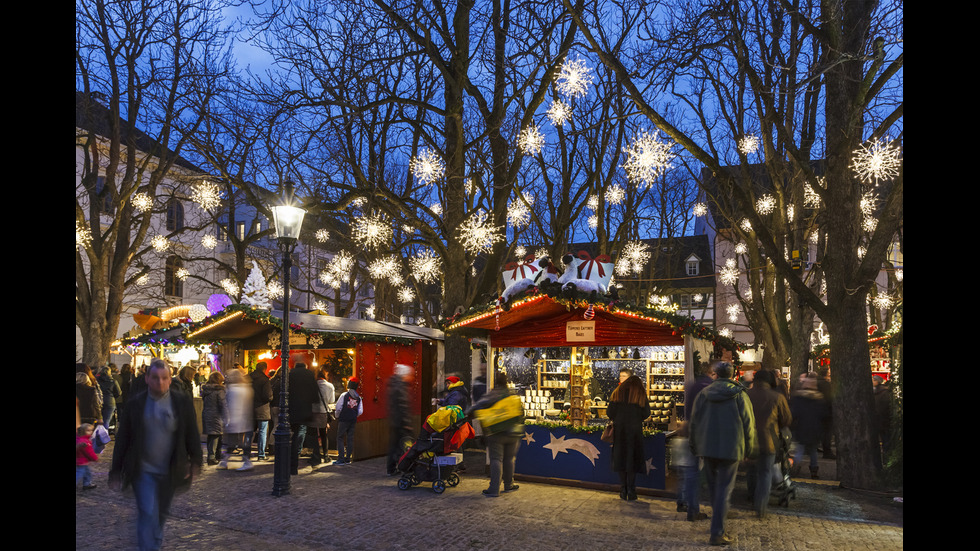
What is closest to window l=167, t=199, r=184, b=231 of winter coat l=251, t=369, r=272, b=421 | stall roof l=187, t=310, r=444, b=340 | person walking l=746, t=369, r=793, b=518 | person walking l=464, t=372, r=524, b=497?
stall roof l=187, t=310, r=444, b=340

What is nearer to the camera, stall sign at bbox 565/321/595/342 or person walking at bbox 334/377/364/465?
stall sign at bbox 565/321/595/342

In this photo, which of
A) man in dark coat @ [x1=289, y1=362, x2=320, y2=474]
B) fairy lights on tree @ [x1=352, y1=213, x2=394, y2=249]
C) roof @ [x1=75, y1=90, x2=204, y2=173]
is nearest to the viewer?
man in dark coat @ [x1=289, y1=362, x2=320, y2=474]

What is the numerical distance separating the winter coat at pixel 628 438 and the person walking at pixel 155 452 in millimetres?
5825

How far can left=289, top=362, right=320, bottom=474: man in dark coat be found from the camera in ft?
37.7

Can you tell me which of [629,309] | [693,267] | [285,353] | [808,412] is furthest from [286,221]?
[693,267]

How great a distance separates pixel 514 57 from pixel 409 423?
730 cm

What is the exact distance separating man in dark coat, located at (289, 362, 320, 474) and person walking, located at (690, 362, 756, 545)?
6.94 m

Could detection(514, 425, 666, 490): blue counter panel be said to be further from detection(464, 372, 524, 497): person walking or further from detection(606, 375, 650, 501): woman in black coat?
detection(464, 372, 524, 497): person walking

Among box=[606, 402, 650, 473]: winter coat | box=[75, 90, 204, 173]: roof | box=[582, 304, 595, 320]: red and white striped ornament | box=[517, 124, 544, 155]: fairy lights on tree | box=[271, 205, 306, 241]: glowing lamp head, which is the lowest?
box=[606, 402, 650, 473]: winter coat

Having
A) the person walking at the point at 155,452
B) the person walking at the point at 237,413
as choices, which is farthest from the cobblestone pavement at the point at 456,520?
the person walking at the point at 237,413

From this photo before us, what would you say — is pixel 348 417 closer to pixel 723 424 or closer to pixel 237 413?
pixel 237 413

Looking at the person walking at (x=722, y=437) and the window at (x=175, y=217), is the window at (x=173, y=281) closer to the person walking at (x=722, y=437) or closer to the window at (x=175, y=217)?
the window at (x=175, y=217)
